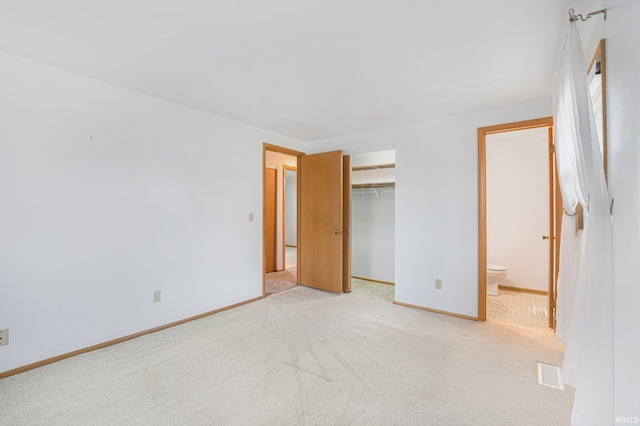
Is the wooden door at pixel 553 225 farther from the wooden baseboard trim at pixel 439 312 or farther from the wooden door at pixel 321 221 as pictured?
the wooden door at pixel 321 221

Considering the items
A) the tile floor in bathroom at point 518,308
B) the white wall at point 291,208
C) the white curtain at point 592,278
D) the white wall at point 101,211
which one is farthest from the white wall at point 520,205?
the white wall at point 291,208

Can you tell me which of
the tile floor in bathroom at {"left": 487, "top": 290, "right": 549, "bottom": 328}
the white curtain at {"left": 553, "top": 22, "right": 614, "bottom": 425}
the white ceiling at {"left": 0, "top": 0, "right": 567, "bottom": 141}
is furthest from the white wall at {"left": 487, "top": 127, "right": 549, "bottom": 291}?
the white curtain at {"left": 553, "top": 22, "right": 614, "bottom": 425}

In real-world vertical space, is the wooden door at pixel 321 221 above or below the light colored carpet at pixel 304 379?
above

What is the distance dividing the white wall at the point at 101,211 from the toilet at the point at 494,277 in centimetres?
361

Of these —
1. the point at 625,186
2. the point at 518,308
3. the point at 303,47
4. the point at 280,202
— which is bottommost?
the point at 518,308

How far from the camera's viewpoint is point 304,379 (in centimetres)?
200

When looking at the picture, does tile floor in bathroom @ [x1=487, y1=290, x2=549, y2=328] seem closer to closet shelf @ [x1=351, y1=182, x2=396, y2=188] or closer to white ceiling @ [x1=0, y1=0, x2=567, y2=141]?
closet shelf @ [x1=351, y1=182, x2=396, y2=188]

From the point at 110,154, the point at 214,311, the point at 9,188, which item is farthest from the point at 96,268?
the point at 214,311

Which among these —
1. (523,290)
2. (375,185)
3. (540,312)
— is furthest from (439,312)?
(375,185)

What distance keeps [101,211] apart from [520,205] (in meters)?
5.31

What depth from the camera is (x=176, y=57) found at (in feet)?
6.81

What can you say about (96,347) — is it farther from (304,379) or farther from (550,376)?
(550,376)

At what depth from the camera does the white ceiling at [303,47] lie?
5.19 ft

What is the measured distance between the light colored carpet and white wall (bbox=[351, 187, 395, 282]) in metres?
1.79
